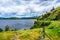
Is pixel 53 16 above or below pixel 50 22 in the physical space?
below

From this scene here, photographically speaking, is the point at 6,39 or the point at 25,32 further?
the point at 25,32

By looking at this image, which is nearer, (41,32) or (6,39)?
(6,39)

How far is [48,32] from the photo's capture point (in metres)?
38.2

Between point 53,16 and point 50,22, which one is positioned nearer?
point 50,22

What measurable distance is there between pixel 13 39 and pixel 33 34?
3981 mm

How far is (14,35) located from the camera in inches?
1455

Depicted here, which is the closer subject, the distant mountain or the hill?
the distant mountain

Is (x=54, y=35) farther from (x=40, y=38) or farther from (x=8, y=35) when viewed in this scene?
(x=8, y=35)

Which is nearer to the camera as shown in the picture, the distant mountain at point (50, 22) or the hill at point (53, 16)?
the distant mountain at point (50, 22)

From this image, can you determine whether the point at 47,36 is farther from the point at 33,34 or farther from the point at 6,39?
the point at 6,39

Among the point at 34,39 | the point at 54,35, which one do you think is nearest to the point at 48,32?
the point at 54,35

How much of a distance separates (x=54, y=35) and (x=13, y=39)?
7689 millimetres

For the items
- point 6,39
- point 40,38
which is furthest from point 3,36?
point 40,38

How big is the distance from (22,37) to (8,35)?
101 inches
